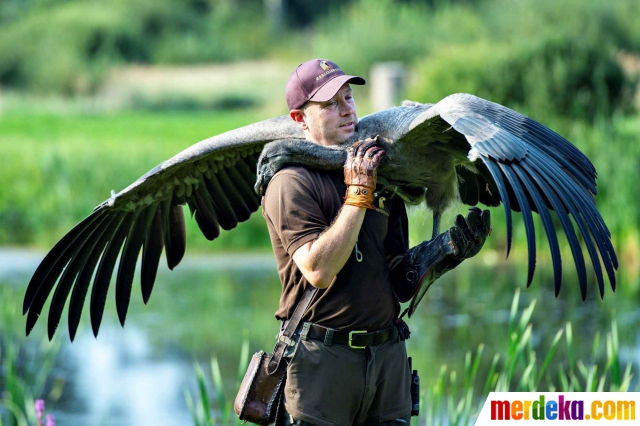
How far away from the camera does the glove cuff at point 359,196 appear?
12.5 ft

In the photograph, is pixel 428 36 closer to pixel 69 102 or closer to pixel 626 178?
pixel 69 102

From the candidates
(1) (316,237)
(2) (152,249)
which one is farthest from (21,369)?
(1) (316,237)

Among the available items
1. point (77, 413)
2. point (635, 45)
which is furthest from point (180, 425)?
point (635, 45)

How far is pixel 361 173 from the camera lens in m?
3.88

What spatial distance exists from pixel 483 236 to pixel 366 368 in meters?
0.75

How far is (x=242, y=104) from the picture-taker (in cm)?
2711

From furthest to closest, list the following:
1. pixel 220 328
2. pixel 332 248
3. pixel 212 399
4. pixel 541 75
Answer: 1. pixel 541 75
2. pixel 220 328
3. pixel 212 399
4. pixel 332 248

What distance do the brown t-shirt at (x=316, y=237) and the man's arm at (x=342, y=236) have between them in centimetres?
7

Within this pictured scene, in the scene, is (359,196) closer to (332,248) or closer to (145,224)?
(332,248)

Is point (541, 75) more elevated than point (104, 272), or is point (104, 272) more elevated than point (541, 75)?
point (541, 75)

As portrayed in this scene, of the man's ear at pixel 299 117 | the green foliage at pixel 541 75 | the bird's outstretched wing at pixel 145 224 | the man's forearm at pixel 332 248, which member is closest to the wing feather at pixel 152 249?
the bird's outstretched wing at pixel 145 224

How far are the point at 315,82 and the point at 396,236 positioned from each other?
72cm

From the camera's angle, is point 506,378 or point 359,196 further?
point 506,378

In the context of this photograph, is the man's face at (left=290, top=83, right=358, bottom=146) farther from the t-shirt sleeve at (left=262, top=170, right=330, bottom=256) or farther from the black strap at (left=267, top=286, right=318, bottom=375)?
the black strap at (left=267, top=286, right=318, bottom=375)
